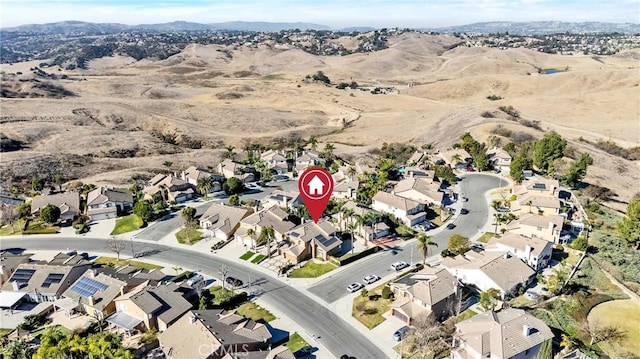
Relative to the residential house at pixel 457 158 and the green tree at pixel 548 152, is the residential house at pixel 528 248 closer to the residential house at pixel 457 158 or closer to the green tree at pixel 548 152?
the green tree at pixel 548 152

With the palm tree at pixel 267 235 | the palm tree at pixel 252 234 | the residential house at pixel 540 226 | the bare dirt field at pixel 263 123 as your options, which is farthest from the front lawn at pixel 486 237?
the bare dirt field at pixel 263 123

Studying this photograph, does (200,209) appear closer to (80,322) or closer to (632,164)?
(80,322)

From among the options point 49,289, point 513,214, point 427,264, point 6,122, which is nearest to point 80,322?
point 49,289

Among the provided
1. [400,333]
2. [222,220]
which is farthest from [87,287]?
[400,333]

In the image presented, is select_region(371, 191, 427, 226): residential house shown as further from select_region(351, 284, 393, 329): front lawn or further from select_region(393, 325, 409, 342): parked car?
select_region(393, 325, 409, 342): parked car

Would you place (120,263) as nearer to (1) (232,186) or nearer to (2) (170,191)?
(2) (170,191)

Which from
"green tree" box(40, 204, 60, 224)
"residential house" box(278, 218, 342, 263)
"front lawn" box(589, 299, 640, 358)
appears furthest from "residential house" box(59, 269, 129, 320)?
"front lawn" box(589, 299, 640, 358)
